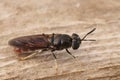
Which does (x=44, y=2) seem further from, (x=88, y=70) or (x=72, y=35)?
(x=88, y=70)

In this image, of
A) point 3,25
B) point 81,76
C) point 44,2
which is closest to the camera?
point 81,76

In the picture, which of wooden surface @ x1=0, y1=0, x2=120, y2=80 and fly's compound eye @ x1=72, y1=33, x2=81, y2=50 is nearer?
wooden surface @ x1=0, y1=0, x2=120, y2=80

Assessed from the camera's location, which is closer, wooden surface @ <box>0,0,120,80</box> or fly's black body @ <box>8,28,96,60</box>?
wooden surface @ <box>0,0,120,80</box>

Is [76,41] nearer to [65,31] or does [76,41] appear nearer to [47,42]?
[65,31]

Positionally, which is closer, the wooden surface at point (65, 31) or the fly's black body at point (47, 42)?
the wooden surface at point (65, 31)

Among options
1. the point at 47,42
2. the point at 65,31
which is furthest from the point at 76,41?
the point at 47,42

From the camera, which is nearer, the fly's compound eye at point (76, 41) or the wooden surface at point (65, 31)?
the wooden surface at point (65, 31)

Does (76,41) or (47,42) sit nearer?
(76,41)

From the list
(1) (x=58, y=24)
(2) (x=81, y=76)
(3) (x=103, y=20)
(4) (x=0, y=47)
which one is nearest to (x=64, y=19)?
(1) (x=58, y=24)
